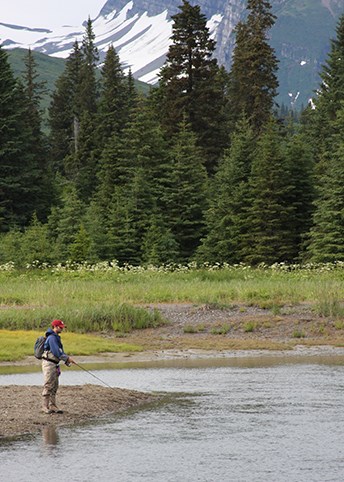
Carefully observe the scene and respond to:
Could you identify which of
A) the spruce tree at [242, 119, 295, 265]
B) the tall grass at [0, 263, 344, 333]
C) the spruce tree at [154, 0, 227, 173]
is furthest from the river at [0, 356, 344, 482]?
the spruce tree at [154, 0, 227, 173]

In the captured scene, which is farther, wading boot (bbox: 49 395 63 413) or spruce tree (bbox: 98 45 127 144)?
spruce tree (bbox: 98 45 127 144)

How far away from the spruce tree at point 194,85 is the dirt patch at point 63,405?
56316mm

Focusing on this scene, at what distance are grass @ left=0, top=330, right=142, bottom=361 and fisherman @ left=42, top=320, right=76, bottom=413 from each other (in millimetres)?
10865

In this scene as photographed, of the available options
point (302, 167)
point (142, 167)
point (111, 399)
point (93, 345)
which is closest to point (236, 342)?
point (93, 345)

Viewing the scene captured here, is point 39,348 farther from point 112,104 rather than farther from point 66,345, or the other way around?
point 112,104

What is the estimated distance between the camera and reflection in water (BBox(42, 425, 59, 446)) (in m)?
18.1

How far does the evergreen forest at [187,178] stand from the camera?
61.1 metres

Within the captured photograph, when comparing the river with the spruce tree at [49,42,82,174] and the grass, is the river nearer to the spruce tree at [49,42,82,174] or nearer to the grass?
the grass

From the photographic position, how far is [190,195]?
2608 inches

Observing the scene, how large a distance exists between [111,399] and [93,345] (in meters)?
10.6

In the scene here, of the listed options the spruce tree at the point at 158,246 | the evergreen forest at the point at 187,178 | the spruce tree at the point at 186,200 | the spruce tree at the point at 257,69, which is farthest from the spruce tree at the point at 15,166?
the spruce tree at the point at 257,69

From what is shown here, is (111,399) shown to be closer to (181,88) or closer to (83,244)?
(83,244)

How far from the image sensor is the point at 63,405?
21516 mm

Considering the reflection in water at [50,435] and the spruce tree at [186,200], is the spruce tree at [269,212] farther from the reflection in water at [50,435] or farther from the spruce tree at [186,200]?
the reflection in water at [50,435]
